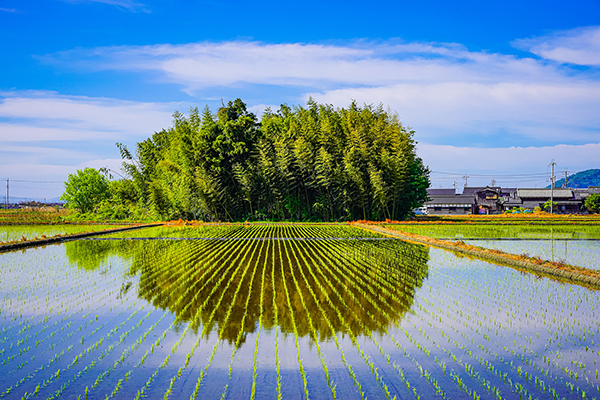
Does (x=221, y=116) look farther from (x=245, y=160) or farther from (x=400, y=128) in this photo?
→ (x=400, y=128)

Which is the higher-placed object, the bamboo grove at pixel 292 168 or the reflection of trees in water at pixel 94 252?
the bamboo grove at pixel 292 168

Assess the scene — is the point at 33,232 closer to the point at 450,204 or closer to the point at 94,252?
the point at 94,252

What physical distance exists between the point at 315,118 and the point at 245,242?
15022 mm

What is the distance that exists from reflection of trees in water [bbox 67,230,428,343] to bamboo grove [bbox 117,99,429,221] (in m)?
11.7

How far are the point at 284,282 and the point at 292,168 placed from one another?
1863 centimetres

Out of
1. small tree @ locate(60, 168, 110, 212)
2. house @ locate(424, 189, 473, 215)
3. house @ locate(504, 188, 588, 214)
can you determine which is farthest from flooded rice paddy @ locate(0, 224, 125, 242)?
house @ locate(504, 188, 588, 214)

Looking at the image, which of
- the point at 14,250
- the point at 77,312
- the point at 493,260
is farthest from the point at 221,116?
the point at 77,312

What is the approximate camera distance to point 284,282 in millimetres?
7930

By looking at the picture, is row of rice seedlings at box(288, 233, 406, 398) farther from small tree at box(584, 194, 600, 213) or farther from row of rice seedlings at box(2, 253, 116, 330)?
small tree at box(584, 194, 600, 213)

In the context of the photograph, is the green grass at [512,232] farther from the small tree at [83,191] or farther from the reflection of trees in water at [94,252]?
the small tree at [83,191]

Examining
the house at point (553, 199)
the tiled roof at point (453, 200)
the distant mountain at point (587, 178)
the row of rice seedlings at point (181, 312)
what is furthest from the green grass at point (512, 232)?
the distant mountain at point (587, 178)

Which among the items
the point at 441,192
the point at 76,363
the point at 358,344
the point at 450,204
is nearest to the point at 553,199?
the point at 450,204

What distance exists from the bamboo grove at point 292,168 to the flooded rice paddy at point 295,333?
1597cm

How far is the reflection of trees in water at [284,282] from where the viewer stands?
5.52 m
